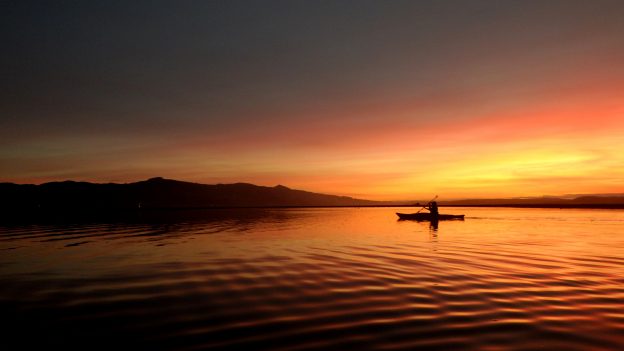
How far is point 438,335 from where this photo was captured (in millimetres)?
11484

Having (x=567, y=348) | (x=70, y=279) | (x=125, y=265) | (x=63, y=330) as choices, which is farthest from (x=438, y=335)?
(x=125, y=265)

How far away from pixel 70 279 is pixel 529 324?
22041 millimetres

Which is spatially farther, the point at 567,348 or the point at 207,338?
the point at 207,338

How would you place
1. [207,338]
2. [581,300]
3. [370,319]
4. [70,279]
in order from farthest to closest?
[70,279] < [581,300] < [370,319] < [207,338]

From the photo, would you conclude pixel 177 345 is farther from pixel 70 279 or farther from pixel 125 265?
pixel 125 265

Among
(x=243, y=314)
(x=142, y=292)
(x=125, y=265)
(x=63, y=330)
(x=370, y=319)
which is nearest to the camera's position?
(x=63, y=330)

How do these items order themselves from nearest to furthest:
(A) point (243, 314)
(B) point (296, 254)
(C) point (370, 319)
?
(C) point (370, 319)
(A) point (243, 314)
(B) point (296, 254)

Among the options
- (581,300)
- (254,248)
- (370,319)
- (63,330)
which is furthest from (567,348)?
(254,248)

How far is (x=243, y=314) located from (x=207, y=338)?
270 centimetres

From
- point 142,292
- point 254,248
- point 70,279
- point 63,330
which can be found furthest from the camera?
point 254,248

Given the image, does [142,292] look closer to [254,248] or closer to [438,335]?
[438,335]

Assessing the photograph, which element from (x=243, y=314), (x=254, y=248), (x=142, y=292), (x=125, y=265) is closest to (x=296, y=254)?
(x=254, y=248)

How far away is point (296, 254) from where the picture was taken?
105 feet

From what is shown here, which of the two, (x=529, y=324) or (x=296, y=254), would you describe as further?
(x=296, y=254)
